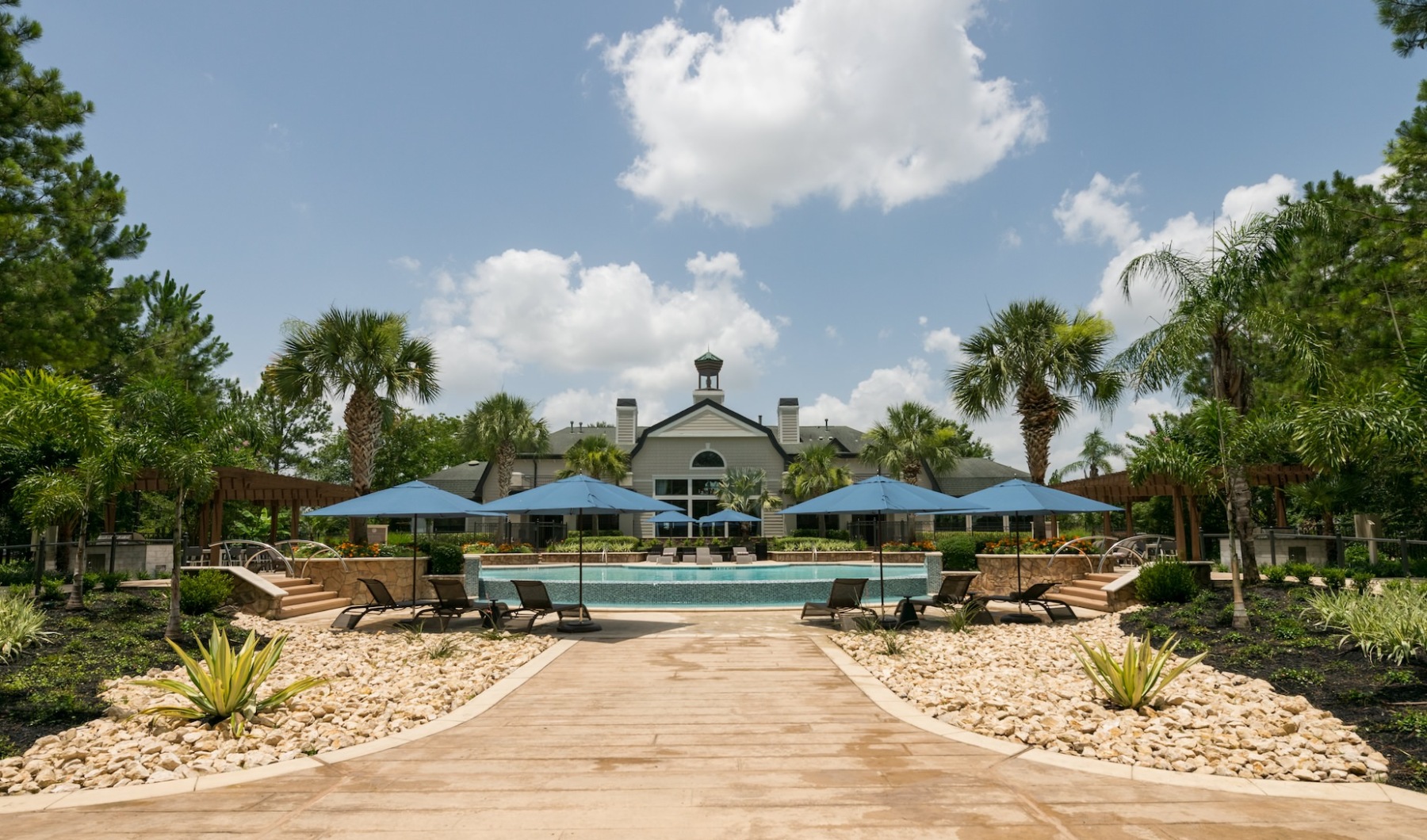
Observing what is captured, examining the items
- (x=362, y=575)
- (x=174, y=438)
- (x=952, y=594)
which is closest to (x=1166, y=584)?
(x=952, y=594)

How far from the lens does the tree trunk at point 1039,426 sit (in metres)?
21.5

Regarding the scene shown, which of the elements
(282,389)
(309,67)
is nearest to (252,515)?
(282,389)

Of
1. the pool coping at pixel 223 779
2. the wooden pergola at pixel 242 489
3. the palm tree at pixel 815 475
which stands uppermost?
the palm tree at pixel 815 475

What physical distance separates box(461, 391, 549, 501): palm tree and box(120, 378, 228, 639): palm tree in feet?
79.3

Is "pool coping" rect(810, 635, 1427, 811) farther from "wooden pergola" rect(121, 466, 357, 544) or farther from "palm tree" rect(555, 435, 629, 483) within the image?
"palm tree" rect(555, 435, 629, 483)

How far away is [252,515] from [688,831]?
3860cm

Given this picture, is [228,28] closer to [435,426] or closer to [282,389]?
[282,389]

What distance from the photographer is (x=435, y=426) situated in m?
49.3

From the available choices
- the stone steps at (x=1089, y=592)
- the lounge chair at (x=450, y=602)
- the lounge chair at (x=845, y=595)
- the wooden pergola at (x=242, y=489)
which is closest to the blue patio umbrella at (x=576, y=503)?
the lounge chair at (x=450, y=602)

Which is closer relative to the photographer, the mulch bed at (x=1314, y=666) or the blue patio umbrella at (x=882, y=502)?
the mulch bed at (x=1314, y=666)

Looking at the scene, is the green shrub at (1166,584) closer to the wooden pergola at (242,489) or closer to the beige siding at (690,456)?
the wooden pergola at (242,489)

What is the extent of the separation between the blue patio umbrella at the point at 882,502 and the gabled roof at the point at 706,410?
85.0ft

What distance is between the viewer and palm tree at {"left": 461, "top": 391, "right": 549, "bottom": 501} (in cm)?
3475

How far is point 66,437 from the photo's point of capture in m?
10.1
